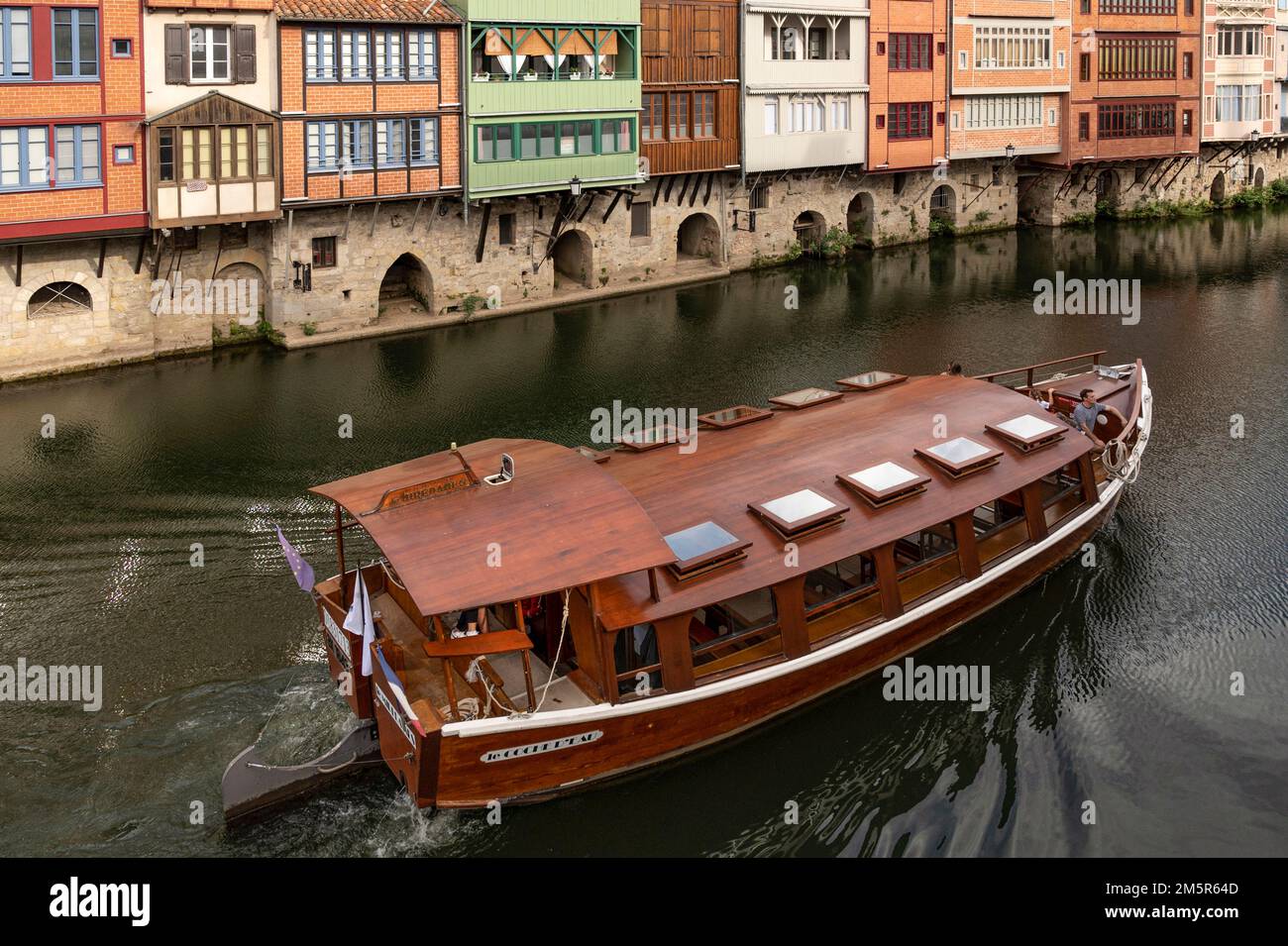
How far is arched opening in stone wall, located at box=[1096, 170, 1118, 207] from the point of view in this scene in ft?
221

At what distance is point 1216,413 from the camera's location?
33250 millimetres

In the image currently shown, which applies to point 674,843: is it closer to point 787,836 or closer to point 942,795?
point 787,836

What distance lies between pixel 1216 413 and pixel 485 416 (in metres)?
17.3

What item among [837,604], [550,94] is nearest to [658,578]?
[837,604]

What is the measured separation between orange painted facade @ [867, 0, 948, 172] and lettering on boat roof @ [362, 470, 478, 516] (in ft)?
135

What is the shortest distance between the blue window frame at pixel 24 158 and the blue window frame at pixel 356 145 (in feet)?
26.7

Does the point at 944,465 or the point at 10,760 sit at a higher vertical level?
the point at 944,465

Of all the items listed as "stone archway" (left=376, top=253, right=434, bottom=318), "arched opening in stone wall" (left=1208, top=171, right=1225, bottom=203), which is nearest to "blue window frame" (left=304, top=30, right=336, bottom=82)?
"stone archway" (left=376, top=253, right=434, bottom=318)

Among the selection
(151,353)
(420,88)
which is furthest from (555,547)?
(420,88)

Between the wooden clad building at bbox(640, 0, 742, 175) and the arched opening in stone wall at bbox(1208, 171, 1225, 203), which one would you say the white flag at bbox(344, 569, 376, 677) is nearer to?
the wooden clad building at bbox(640, 0, 742, 175)

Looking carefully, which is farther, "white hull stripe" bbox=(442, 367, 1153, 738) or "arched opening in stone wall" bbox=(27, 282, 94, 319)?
"arched opening in stone wall" bbox=(27, 282, 94, 319)

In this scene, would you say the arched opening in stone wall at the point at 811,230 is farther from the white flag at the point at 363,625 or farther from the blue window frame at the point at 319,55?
the white flag at the point at 363,625

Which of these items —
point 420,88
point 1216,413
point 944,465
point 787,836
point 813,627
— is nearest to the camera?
point 787,836

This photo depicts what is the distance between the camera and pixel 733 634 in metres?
→ 18.9
